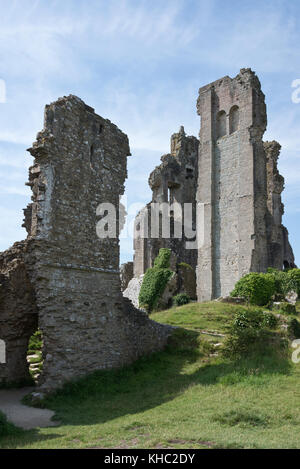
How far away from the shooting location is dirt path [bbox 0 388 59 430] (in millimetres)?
8516

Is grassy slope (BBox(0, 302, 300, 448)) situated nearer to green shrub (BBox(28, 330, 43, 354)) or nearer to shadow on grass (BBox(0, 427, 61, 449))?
shadow on grass (BBox(0, 427, 61, 449))

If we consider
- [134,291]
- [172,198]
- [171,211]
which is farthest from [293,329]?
[172,198]

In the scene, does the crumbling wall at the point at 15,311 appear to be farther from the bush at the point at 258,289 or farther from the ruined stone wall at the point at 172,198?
the ruined stone wall at the point at 172,198

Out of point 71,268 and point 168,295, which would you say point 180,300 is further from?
point 71,268

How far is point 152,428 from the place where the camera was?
7.52 meters

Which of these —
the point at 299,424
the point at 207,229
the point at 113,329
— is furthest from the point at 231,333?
the point at 207,229

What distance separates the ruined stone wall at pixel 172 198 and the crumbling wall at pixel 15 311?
1776cm

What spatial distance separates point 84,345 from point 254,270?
14657mm

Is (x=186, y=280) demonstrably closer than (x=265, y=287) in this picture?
No

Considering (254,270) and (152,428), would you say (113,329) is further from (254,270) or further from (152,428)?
(254,270)

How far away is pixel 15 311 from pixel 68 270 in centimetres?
187

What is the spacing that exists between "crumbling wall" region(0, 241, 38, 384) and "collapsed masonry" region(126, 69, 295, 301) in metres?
13.4

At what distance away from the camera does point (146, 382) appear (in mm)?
11648

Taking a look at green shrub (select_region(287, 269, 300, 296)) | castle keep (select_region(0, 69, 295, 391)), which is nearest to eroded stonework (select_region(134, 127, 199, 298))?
green shrub (select_region(287, 269, 300, 296))
